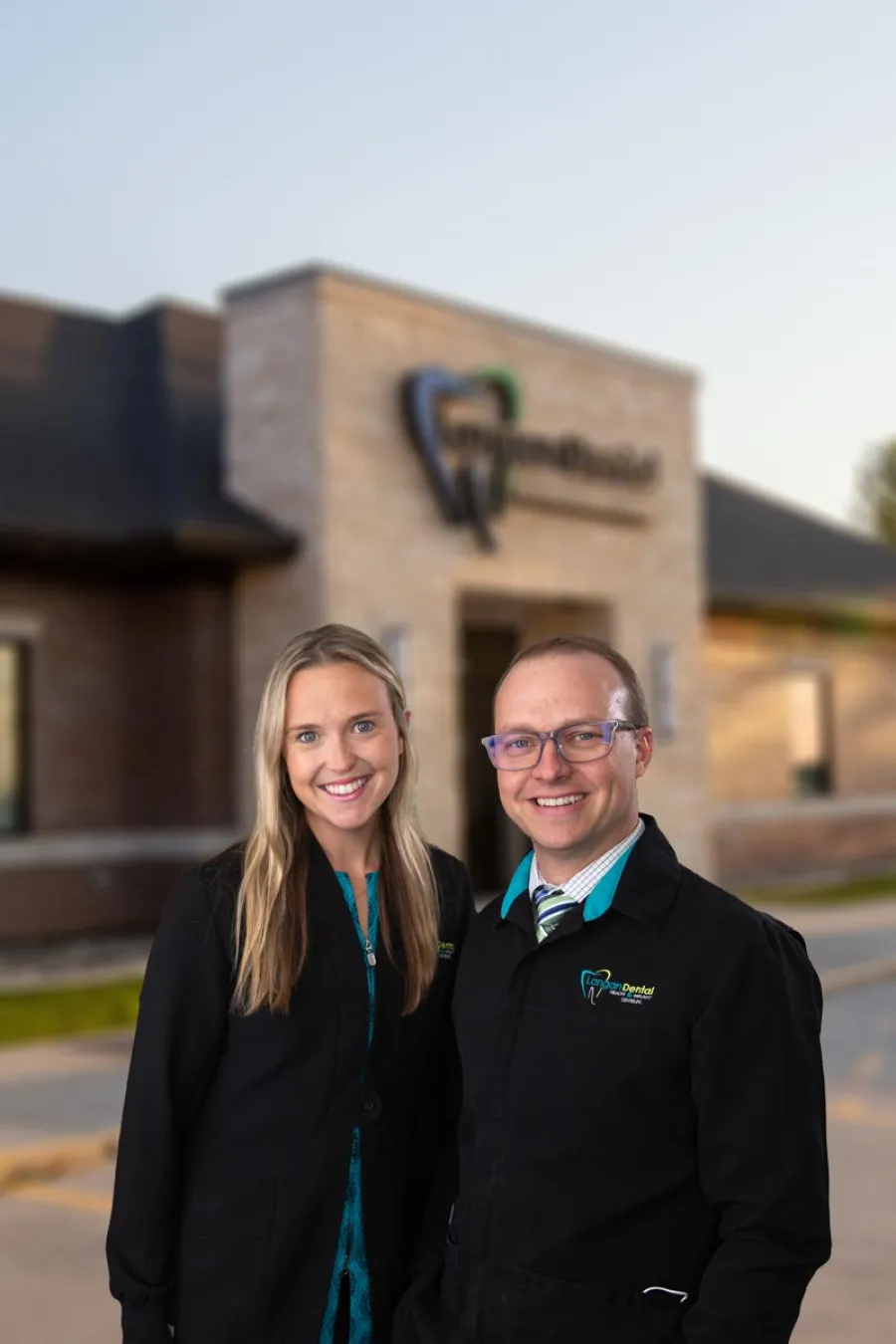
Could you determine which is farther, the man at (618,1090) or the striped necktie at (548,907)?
the striped necktie at (548,907)

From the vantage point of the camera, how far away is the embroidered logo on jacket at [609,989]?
2.34 meters

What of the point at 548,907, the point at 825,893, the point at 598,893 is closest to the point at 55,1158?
the point at 548,907

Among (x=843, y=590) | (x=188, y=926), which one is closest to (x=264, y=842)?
(x=188, y=926)

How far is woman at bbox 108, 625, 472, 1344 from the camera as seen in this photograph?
281cm

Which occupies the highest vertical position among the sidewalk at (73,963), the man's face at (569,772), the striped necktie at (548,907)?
the man's face at (569,772)

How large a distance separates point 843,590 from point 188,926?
23.3 metres

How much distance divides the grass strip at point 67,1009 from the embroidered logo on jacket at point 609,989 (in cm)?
796

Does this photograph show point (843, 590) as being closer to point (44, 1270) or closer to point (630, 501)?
point (630, 501)

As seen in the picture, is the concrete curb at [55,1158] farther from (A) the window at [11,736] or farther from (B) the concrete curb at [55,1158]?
(A) the window at [11,736]

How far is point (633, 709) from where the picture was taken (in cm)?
261

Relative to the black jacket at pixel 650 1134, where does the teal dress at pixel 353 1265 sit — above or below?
below

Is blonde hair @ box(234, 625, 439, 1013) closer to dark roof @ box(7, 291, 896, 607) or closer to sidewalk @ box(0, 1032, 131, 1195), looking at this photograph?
sidewalk @ box(0, 1032, 131, 1195)

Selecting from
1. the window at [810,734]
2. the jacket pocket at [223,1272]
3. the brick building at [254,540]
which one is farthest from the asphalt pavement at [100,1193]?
the window at [810,734]

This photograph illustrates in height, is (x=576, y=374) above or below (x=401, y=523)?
above
